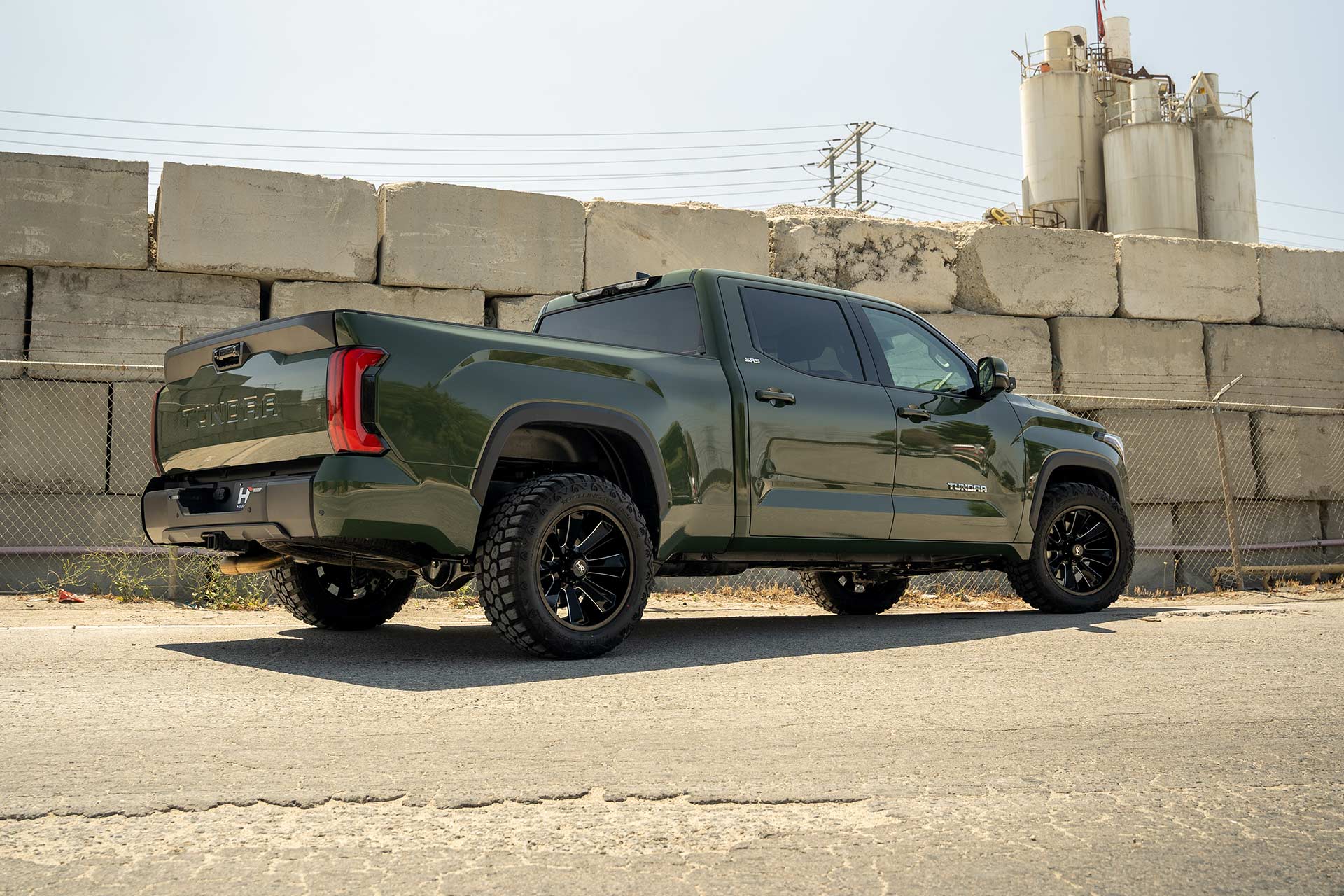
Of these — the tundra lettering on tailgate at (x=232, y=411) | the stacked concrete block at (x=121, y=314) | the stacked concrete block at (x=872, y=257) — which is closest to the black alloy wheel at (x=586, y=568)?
the tundra lettering on tailgate at (x=232, y=411)

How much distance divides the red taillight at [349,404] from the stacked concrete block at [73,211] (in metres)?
6.02

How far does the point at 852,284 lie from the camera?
1234 centimetres

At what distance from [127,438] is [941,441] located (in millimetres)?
6534

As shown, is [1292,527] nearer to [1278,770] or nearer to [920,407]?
[920,407]

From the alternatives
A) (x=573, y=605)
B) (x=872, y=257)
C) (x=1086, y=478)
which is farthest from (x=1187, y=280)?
(x=573, y=605)

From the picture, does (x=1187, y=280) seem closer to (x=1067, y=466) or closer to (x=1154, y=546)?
(x=1154, y=546)

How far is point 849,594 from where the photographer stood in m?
9.04

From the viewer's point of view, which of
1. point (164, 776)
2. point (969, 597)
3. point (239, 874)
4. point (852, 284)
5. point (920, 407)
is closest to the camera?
point (239, 874)

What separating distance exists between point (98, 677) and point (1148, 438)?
10.6 metres

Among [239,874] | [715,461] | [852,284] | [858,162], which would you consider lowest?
[239,874]

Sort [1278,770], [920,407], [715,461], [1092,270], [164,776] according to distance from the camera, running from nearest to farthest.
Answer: [164,776] → [1278,770] → [715,461] → [920,407] → [1092,270]

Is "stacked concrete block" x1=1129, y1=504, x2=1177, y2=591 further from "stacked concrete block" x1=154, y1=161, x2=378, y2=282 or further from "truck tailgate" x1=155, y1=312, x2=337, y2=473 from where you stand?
"truck tailgate" x1=155, y1=312, x2=337, y2=473

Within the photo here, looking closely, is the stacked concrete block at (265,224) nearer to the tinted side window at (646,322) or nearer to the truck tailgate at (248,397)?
the tinted side window at (646,322)

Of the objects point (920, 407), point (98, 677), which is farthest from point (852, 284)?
point (98, 677)
